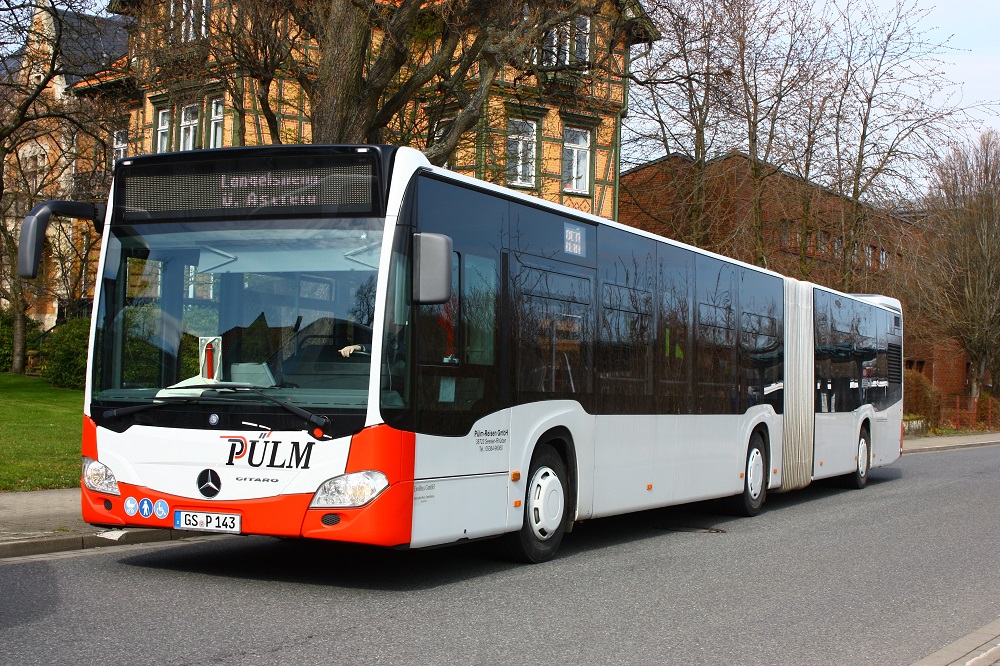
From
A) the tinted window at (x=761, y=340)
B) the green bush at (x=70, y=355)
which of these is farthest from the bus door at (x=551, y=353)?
the green bush at (x=70, y=355)

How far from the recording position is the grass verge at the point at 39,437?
1368 cm

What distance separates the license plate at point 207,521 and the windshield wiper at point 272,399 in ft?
2.60

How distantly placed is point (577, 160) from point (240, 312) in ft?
84.2

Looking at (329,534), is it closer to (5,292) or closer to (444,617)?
(444,617)

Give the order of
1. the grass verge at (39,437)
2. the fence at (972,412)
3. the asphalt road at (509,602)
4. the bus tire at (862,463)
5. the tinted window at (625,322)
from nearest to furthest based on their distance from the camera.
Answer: the asphalt road at (509,602), the tinted window at (625,322), the grass verge at (39,437), the bus tire at (862,463), the fence at (972,412)

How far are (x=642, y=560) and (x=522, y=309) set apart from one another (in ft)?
8.36

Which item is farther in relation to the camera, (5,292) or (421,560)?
(5,292)

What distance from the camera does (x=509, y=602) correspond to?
315 inches

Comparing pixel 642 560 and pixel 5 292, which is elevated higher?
pixel 5 292

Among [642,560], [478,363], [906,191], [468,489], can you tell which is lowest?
[642,560]

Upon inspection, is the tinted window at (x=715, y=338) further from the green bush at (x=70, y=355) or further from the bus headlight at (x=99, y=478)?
the green bush at (x=70, y=355)

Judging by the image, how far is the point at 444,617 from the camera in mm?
7375

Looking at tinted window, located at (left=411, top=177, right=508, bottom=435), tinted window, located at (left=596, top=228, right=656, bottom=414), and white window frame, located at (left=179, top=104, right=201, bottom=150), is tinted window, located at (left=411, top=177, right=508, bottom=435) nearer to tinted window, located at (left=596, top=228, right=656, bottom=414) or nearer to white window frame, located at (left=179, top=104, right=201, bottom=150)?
tinted window, located at (left=596, top=228, right=656, bottom=414)

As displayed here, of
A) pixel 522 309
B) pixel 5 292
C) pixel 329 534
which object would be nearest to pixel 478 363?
pixel 522 309
